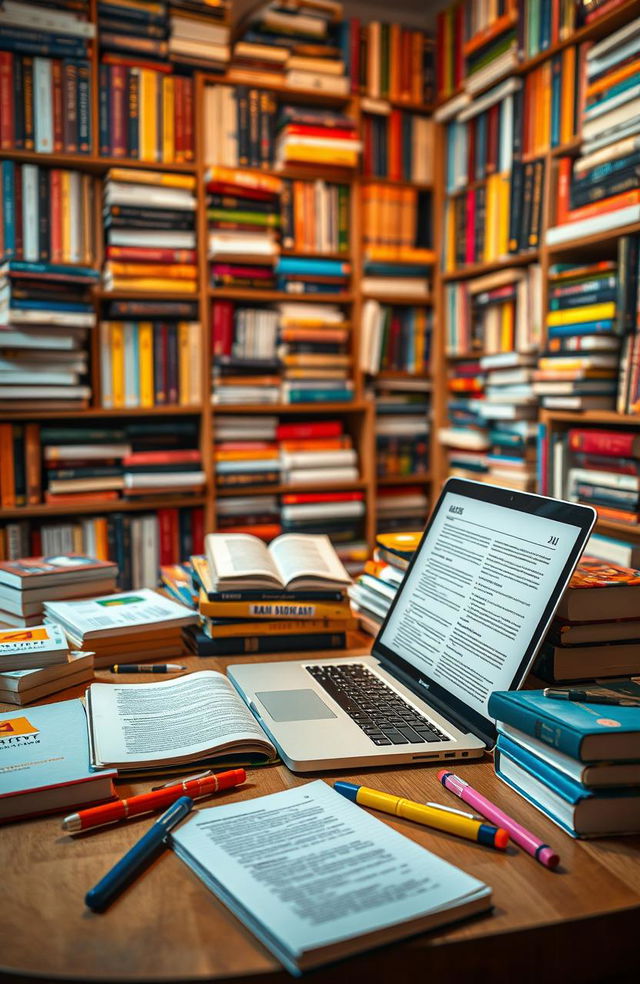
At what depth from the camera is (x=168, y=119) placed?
9.84 ft

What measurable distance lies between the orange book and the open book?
141 centimetres

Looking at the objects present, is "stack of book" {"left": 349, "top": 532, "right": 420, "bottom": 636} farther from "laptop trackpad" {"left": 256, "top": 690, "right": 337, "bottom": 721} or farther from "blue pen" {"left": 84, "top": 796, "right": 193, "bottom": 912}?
"blue pen" {"left": 84, "top": 796, "right": 193, "bottom": 912}

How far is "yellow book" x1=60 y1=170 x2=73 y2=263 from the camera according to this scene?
292cm

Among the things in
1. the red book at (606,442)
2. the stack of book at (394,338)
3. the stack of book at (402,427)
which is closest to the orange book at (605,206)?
the red book at (606,442)

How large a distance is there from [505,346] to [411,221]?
79 cm

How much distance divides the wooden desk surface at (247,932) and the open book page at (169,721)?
128mm

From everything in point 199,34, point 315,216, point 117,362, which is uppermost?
point 199,34

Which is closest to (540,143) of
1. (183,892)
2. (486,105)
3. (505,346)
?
(486,105)

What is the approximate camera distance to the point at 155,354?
3051 millimetres

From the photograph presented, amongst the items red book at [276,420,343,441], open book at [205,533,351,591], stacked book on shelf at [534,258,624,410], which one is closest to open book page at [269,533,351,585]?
open book at [205,533,351,591]

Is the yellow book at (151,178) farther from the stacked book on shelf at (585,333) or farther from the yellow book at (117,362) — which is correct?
the stacked book on shelf at (585,333)

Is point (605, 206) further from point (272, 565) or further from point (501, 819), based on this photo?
point (501, 819)

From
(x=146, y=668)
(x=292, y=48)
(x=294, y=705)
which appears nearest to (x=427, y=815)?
(x=294, y=705)

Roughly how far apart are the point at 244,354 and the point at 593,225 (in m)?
1.36
